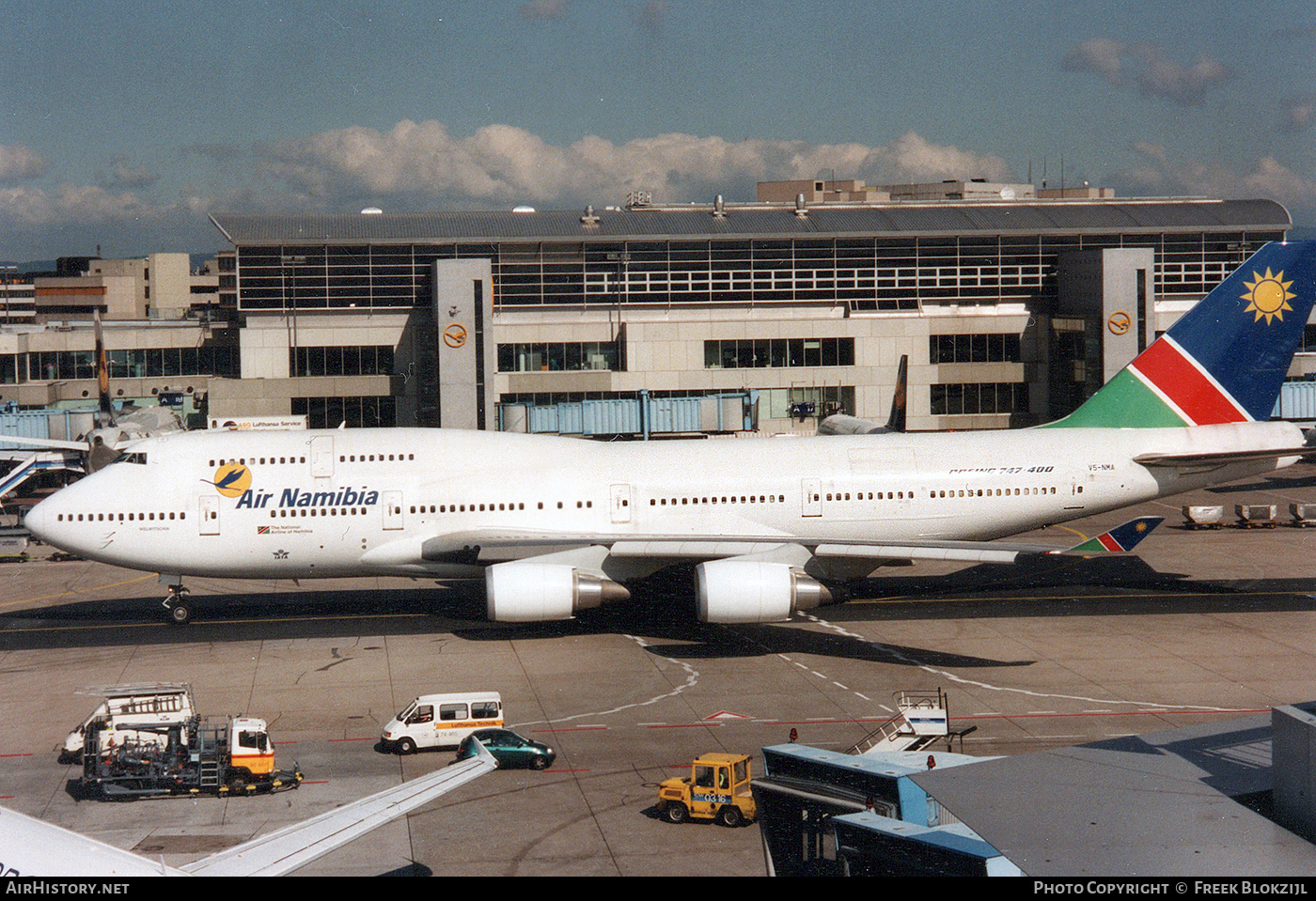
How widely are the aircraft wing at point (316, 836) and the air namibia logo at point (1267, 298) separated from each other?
31.3m

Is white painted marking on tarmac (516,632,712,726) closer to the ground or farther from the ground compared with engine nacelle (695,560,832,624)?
closer to the ground

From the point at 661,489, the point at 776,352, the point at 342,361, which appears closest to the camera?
the point at 661,489

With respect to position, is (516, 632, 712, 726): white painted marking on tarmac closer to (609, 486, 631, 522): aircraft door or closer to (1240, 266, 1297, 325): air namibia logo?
(609, 486, 631, 522): aircraft door

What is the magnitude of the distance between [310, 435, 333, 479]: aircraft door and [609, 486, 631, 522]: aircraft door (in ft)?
25.9

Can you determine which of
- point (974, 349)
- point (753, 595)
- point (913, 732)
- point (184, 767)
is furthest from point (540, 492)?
point (974, 349)

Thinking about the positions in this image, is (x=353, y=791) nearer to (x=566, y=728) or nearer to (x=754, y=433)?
(x=566, y=728)

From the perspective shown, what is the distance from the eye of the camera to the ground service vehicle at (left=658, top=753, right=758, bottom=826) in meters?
19.5

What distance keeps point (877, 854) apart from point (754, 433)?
5135 centimetres

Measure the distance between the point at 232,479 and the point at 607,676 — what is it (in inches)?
494

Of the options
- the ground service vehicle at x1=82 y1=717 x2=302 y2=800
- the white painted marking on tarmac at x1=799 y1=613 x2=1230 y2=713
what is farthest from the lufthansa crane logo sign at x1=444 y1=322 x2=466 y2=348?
the ground service vehicle at x1=82 y1=717 x2=302 y2=800

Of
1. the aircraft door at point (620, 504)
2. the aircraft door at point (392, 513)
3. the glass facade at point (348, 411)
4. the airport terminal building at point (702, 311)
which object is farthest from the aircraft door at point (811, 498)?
the glass facade at point (348, 411)

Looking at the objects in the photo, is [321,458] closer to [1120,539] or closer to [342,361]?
[1120,539]

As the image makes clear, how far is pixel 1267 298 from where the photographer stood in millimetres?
37500
